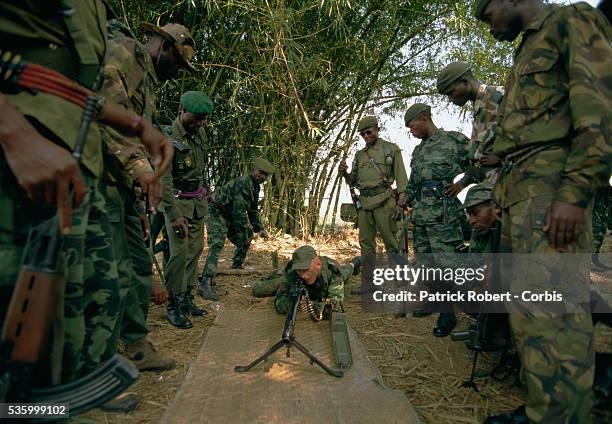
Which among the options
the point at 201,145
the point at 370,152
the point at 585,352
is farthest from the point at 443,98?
the point at 585,352

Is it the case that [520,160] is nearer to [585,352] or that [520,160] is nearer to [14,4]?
[585,352]

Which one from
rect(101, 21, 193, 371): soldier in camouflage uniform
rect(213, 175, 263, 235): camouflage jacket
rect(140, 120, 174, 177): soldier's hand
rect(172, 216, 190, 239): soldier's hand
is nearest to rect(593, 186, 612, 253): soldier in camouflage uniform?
rect(213, 175, 263, 235): camouflage jacket

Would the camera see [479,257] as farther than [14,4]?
Yes

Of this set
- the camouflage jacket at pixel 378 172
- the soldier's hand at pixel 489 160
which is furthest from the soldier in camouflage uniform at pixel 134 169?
the camouflage jacket at pixel 378 172

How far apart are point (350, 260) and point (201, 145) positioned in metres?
3.03

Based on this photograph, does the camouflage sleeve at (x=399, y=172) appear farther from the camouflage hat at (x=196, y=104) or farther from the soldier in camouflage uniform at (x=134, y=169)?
the soldier in camouflage uniform at (x=134, y=169)

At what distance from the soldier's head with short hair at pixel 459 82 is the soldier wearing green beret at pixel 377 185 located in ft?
5.11

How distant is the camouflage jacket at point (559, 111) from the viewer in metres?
1.50

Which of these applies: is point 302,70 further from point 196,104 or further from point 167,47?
point 167,47

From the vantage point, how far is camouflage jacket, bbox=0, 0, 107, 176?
3.44 feet

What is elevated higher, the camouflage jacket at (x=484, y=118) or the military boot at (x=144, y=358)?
the camouflage jacket at (x=484, y=118)

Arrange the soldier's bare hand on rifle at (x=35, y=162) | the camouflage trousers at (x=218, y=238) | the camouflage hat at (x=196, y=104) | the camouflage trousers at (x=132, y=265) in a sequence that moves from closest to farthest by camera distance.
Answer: the soldier's bare hand on rifle at (x=35, y=162)
the camouflage trousers at (x=132, y=265)
the camouflage hat at (x=196, y=104)
the camouflage trousers at (x=218, y=238)

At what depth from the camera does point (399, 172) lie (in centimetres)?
487

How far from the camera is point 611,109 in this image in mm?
1501
